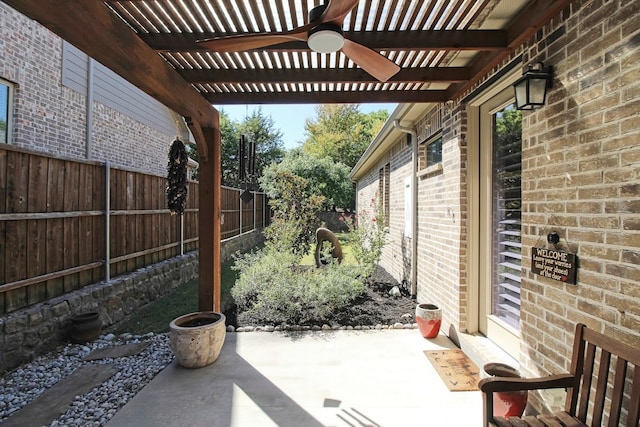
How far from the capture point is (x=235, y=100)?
430cm

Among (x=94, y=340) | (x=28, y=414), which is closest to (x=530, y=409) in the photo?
(x=28, y=414)

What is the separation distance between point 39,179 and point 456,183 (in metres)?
4.67

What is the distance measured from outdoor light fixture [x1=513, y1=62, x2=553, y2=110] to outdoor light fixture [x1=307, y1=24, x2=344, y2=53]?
130 cm

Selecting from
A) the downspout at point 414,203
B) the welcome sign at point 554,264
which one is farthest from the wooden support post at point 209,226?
the welcome sign at point 554,264

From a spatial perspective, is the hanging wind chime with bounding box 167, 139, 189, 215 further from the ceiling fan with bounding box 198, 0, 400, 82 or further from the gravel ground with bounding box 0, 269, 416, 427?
the ceiling fan with bounding box 198, 0, 400, 82

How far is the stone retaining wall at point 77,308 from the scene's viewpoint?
339 cm

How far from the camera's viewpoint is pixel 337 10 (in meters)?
2.04

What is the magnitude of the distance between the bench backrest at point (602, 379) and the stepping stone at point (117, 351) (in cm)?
408

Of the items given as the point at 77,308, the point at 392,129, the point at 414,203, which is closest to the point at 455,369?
the point at 414,203

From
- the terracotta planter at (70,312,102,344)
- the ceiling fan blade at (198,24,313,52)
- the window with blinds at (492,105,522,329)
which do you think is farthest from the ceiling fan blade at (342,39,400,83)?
the terracotta planter at (70,312,102,344)

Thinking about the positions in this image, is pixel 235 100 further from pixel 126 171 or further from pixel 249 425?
pixel 249 425

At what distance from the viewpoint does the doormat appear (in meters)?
3.06

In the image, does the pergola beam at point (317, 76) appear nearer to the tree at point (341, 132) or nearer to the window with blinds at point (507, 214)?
the window with blinds at point (507, 214)

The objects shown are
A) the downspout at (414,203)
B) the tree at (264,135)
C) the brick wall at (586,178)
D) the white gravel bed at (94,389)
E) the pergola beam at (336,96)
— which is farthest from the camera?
the tree at (264,135)
